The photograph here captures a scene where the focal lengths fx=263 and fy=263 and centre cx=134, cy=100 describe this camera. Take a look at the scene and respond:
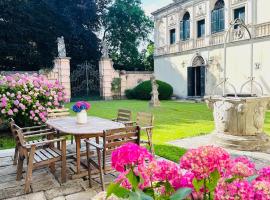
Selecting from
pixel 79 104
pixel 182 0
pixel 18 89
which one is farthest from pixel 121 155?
pixel 182 0

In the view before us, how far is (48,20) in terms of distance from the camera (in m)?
20.7

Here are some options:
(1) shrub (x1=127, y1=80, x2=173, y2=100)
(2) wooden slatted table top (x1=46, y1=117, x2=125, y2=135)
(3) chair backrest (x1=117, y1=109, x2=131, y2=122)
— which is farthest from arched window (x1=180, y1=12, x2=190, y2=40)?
(2) wooden slatted table top (x1=46, y1=117, x2=125, y2=135)

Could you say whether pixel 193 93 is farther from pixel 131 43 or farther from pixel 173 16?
pixel 131 43

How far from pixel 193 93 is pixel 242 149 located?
44.2 feet

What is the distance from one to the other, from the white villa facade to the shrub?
3.18 ft

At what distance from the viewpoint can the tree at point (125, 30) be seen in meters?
27.5

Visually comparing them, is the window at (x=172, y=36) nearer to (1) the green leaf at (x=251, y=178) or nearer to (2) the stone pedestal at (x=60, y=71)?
(2) the stone pedestal at (x=60, y=71)

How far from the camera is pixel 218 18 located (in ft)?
54.7

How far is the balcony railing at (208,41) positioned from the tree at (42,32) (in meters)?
5.98

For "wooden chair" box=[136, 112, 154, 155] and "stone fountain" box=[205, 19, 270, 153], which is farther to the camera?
"stone fountain" box=[205, 19, 270, 153]

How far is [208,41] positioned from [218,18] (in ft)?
4.99

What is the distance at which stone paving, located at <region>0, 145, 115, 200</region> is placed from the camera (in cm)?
341

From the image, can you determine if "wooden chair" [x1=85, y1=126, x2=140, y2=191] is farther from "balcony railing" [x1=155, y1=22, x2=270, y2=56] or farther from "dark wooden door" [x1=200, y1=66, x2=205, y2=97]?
"dark wooden door" [x1=200, y1=66, x2=205, y2=97]

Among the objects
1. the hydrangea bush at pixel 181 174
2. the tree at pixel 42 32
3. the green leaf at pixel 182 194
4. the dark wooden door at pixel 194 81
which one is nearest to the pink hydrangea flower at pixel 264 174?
the hydrangea bush at pixel 181 174
